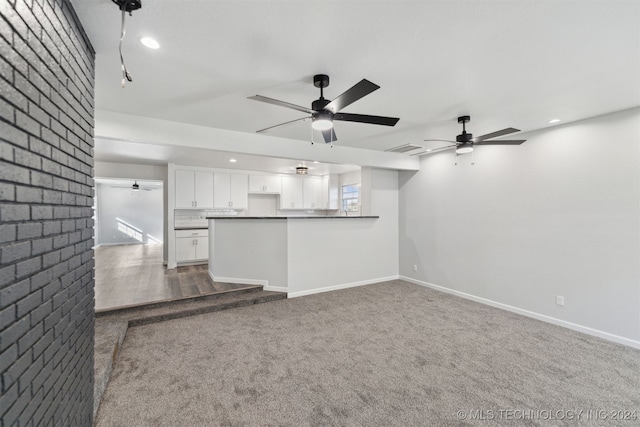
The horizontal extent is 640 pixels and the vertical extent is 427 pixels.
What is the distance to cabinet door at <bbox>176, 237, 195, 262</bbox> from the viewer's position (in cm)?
578

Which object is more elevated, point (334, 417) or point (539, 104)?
point (539, 104)

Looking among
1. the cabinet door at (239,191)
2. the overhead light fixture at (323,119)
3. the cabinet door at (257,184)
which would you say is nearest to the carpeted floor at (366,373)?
the overhead light fixture at (323,119)

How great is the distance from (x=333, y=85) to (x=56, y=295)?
2.35 m

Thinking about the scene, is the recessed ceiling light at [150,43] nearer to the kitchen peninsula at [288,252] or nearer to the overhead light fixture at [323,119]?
the overhead light fixture at [323,119]

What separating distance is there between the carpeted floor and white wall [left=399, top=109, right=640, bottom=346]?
0.41 metres

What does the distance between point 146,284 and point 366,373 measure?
3775mm

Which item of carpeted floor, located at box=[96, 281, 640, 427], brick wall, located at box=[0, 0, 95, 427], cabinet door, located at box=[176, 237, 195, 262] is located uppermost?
brick wall, located at box=[0, 0, 95, 427]

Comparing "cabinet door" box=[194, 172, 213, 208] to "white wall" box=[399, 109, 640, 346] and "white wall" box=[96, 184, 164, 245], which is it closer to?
"white wall" box=[399, 109, 640, 346]

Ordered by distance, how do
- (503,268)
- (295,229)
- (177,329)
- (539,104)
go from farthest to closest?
(295,229), (503,268), (177,329), (539,104)

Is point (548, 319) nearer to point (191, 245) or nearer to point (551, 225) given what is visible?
point (551, 225)

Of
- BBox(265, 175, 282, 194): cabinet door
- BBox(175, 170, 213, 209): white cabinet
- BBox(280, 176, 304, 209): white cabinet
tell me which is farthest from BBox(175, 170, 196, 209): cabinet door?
BBox(280, 176, 304, 209): white cabinet

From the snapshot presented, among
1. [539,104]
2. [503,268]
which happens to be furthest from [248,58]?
[503,268]

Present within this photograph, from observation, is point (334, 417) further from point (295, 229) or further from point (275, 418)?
point (295, 229)

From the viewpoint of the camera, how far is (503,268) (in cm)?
397
